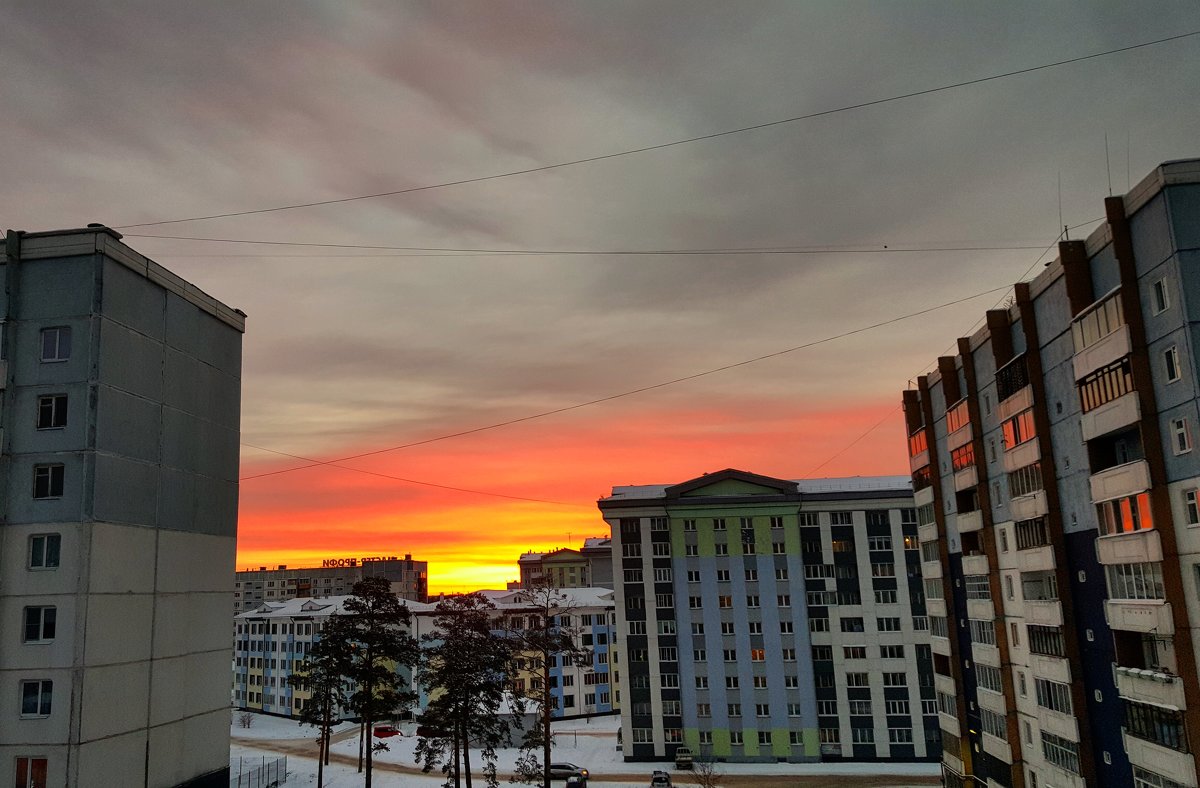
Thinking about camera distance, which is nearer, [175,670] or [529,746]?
[175,670]

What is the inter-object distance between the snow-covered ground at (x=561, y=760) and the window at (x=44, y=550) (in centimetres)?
4841

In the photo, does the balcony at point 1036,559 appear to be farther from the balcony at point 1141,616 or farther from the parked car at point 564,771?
the parked car at point 564,771

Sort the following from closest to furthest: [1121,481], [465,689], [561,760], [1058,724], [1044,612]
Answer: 1. [1121,481]
2. [1058,724]
3. [1044,612]
4. [465,689]
5. [561,760]

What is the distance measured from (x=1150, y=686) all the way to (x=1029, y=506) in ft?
38.8

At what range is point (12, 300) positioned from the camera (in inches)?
1406

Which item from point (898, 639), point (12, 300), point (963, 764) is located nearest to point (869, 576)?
point (898, 639)

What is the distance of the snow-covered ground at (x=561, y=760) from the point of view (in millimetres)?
77812

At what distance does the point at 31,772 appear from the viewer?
32375 mm

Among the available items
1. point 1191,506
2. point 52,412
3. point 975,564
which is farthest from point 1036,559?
point 52,412

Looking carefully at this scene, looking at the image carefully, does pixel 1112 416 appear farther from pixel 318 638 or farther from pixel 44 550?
pixel 318 638

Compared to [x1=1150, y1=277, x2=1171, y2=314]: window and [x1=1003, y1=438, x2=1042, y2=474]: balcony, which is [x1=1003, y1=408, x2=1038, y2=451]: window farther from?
[x1=1150, y1=277, x2=1171, y2=314]: window

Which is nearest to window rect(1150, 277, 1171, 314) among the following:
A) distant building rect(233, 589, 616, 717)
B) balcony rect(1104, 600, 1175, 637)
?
balcony rect(1104, 600, 1175, 637)

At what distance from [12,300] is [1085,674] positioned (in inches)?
2053

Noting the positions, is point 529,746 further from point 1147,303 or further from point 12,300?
point 1147,303
